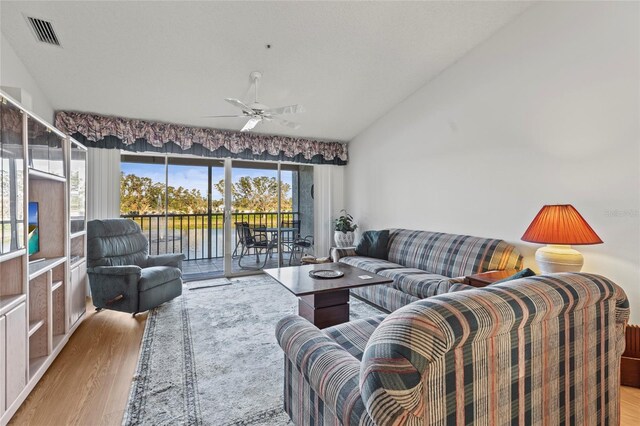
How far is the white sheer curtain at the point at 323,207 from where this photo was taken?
568 centimetres

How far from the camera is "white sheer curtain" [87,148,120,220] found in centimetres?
393

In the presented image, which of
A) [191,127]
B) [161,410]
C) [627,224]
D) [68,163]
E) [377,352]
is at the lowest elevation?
[161,410]

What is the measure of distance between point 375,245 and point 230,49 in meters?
2.87

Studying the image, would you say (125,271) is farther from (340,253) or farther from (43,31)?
(340,253)

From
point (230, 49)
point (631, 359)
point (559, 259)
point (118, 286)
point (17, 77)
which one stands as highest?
point (230, 49)

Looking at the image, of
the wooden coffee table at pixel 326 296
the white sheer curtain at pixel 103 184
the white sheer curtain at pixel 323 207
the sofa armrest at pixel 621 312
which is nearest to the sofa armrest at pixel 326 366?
the wooden coffee table at pixel 326 296

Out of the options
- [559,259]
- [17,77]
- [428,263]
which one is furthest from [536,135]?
[17,77]

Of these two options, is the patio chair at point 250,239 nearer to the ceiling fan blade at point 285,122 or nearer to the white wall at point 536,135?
the white wall at point 536,135

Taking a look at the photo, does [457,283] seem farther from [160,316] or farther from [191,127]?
[191,127]

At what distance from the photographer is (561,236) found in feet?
7.62

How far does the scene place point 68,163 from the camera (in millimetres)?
2730

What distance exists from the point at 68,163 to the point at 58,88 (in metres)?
1.21

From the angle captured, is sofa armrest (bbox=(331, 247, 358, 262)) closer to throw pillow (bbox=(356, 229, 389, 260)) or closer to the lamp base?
throw pillow (bbox=(356, 229, 389, 260))

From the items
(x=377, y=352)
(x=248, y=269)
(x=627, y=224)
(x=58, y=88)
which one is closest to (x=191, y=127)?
(x=58, y=88)
